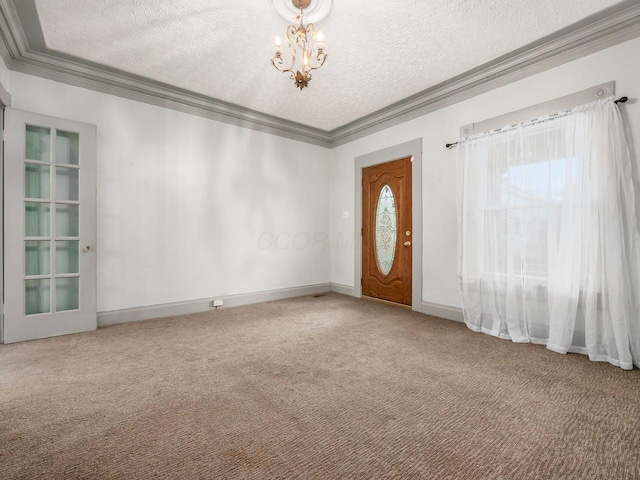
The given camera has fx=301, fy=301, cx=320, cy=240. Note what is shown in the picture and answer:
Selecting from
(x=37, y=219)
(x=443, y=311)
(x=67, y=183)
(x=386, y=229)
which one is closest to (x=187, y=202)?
(x=67, y=183)

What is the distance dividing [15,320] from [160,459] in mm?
2765

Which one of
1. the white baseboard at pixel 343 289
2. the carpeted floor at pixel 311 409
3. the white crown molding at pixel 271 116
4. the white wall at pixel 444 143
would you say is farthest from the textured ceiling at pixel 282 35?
the white baseboard at pixel 343 289

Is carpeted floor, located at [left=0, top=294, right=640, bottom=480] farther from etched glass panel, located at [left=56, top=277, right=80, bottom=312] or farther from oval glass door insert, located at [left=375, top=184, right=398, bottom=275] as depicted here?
oval glass door insert, located at [left=375, top=184, right=398, bottom=275]

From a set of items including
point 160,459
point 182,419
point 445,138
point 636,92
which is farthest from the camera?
point 445,138

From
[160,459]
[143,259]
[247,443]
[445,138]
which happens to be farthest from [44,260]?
[445,138]

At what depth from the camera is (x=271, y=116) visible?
187 inches

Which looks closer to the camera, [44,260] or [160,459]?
[160,459]

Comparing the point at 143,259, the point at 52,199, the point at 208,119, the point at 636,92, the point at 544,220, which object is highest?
the point at 208,119

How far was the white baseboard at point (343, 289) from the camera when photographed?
209 inches

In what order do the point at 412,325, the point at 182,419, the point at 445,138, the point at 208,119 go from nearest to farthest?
the point at 182,419 < the point at 412,325 < the point at 445,138 < the point at 208,119

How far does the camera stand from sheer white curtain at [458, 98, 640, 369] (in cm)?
252

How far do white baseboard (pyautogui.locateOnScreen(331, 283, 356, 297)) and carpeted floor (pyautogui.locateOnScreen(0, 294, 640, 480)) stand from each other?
7.00 feet

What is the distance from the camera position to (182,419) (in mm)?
1747

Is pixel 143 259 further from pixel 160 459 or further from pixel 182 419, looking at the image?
pixel 160 459
